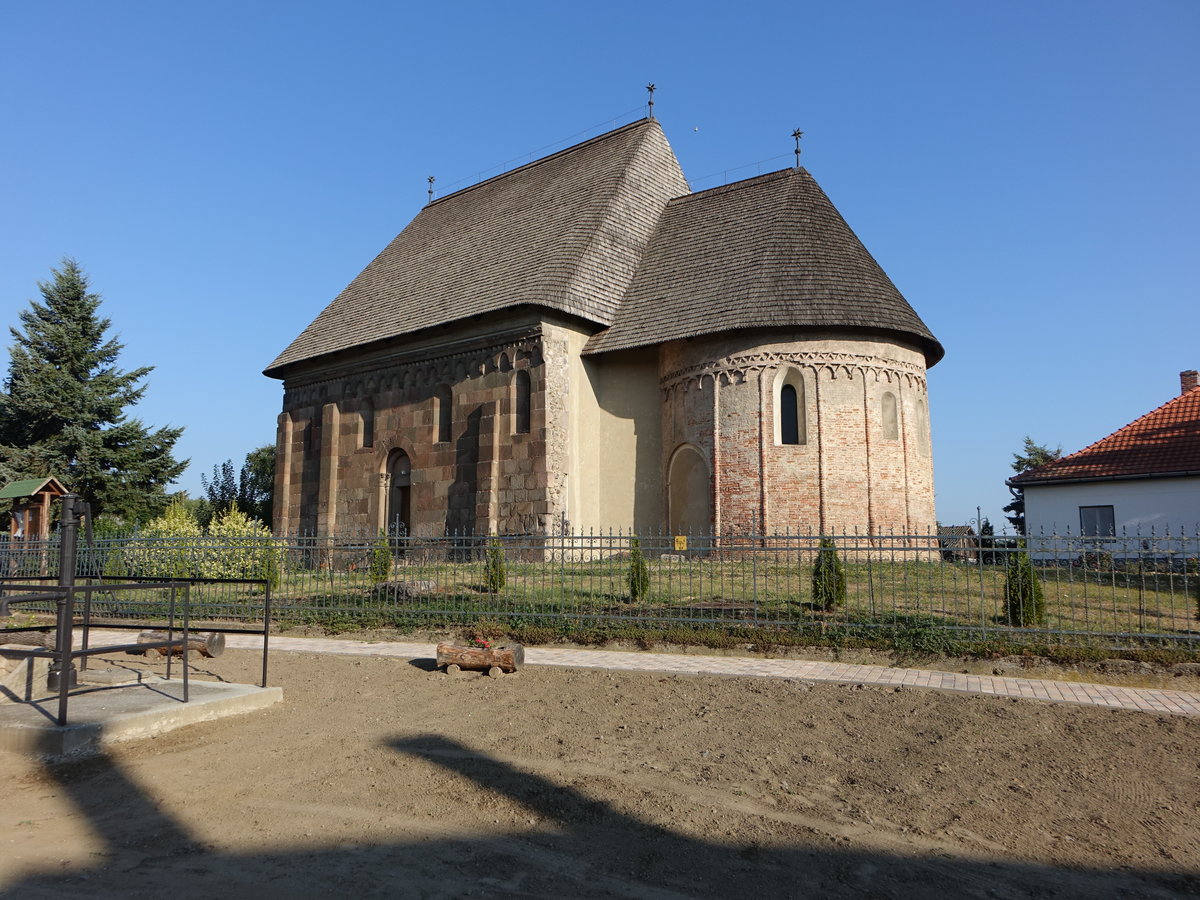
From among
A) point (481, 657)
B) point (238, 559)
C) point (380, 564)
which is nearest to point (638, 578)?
point (481, 657)

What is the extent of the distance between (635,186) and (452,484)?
1082 cm

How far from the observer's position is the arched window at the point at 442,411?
24.2 m

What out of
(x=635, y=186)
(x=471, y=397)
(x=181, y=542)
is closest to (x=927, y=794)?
(x=181, y=542)

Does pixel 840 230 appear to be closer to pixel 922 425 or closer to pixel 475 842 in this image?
pixel 922 425

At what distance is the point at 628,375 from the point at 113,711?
17098 mm

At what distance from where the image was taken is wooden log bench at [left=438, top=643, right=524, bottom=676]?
9422mm

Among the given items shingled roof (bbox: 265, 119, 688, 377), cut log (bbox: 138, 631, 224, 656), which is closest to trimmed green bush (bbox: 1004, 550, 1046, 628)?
cut log (bbox: 138, 631, 224, 656)

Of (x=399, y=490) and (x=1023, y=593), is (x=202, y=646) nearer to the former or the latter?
(x=1023, y=593)

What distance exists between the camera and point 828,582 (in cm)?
1164

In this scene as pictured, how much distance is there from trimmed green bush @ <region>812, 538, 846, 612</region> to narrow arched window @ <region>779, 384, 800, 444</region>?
8641 millimetres

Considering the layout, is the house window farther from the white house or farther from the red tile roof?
the red tile roof

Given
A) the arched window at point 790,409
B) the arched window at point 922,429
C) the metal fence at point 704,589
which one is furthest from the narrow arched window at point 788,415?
the arched window at point 922,429

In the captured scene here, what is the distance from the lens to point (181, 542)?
49.8 feet

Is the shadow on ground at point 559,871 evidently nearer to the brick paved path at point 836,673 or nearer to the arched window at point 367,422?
the brick paved path at point 836,673
